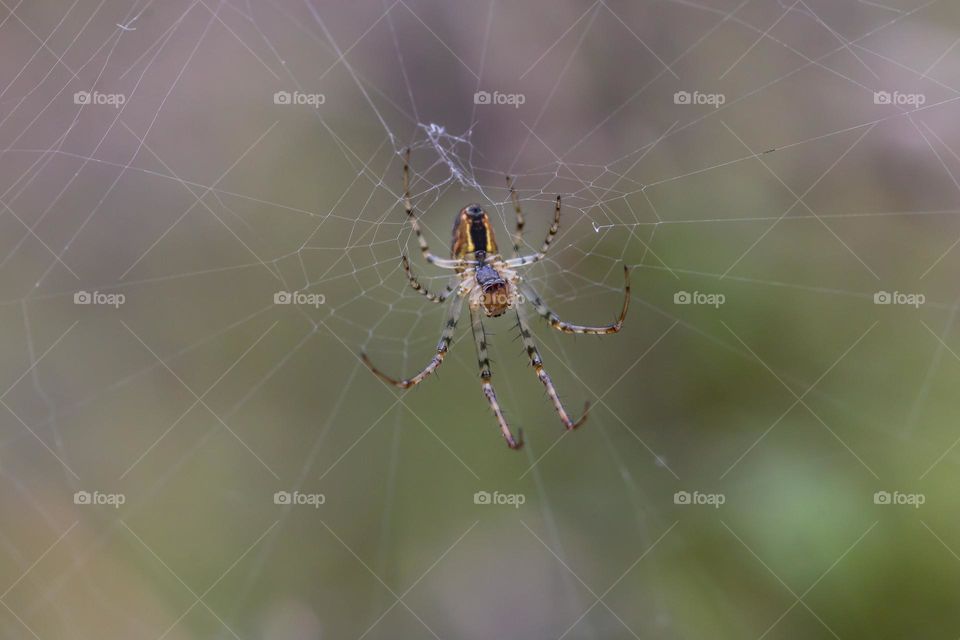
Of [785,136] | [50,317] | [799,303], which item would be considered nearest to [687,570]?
[799,303]

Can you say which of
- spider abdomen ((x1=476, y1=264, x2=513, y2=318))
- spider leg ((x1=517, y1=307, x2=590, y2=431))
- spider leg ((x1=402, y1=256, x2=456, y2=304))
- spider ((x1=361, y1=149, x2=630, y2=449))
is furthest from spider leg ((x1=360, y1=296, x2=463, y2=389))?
spider leg ((x1=517, y1=307, x2=590, y2=431))

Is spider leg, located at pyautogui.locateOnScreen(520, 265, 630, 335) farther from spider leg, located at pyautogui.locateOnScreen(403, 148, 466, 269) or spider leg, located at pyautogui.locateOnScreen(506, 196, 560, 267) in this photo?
spider leg, located at pyautogui.locateOnScreen(403, 148, 466, 269)

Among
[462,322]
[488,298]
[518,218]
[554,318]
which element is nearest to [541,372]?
[554,318]

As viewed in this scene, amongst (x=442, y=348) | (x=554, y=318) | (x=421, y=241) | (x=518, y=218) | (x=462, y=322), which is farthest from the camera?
(x=462, y=322)

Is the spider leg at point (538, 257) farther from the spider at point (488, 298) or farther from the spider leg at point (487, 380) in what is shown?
the spider leg at point (487, 380)

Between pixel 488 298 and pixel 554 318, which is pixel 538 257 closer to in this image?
pixel 488 298

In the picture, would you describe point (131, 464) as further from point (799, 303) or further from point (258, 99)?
point (799, 303)

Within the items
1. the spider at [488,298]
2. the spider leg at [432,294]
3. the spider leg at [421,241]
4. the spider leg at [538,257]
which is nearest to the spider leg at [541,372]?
the spider at [488,298]
